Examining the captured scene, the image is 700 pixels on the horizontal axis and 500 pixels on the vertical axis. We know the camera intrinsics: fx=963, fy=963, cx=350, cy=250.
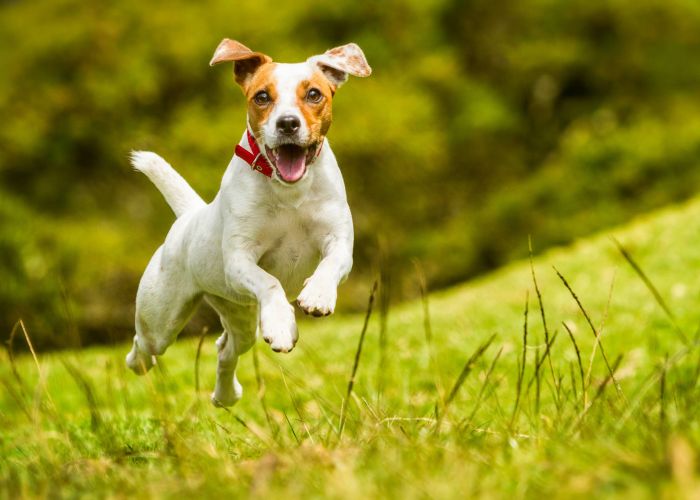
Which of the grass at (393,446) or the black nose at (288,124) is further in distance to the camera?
the black nose at (288,124)

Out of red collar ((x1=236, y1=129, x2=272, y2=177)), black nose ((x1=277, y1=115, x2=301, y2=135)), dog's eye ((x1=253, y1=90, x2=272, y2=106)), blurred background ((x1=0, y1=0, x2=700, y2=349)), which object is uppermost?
dog's eye ((x1=253, y1=90, x2=272, y2=106))

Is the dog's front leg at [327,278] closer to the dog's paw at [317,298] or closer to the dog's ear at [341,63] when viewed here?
the dog's paw at [317,298]

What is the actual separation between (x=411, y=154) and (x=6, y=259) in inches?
420

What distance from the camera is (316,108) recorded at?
3969 mm

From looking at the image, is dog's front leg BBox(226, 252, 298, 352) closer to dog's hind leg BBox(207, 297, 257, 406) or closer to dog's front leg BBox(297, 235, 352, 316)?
dog's front leg BBox(297, 235, 352, 316)

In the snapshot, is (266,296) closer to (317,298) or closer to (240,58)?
(317,298)

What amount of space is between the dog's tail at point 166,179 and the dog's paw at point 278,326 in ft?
5.14

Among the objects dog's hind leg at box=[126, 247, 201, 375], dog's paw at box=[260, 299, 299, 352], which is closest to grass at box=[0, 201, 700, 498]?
dog's paw at box=[260, 299, 299, 352]

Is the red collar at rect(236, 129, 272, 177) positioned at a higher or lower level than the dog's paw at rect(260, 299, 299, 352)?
higher

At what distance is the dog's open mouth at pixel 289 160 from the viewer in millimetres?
3863

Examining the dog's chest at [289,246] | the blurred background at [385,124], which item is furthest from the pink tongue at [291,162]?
the blurred background at [385,124]

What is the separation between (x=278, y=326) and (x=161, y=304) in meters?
1.43

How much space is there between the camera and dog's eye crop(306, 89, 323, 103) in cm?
397

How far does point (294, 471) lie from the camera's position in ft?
9.11
